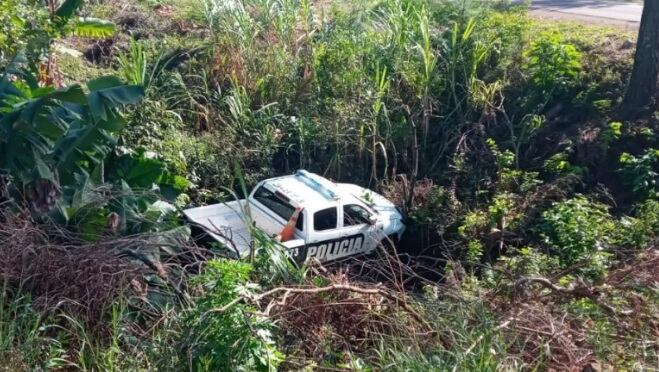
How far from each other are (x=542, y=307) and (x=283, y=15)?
9.79 m

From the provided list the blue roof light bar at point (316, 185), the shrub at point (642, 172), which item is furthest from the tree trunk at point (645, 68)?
the blue roof light bar at point (316, 185)

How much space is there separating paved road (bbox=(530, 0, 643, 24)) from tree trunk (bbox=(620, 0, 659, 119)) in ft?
15.9

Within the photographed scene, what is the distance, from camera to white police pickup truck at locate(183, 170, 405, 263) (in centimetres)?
1052

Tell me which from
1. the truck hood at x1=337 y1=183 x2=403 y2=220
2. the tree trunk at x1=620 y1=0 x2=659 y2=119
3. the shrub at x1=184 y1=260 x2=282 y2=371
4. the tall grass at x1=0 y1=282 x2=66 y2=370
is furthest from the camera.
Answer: the tree trunk at x1=620 y1=0 x2=659 y2=119

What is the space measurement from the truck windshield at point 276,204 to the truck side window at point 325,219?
22cm

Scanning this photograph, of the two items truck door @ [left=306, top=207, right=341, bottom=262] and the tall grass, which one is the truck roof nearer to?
truck door @ [left=306, top=207, right=341, bottom=262]

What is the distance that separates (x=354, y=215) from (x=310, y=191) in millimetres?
663

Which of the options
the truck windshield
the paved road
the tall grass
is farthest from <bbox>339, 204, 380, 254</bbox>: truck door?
the paved road

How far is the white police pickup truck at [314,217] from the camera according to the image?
414 inches

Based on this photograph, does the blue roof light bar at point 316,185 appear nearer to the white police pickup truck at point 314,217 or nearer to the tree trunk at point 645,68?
the white police pickup truck at point 314,217

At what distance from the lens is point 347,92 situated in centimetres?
1335

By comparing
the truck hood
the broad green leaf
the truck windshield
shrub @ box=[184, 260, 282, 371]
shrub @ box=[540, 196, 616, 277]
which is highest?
the broad green leaf

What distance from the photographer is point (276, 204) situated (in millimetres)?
10922

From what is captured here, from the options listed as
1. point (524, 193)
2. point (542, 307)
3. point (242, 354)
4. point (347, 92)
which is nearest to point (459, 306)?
point (542, 307)
